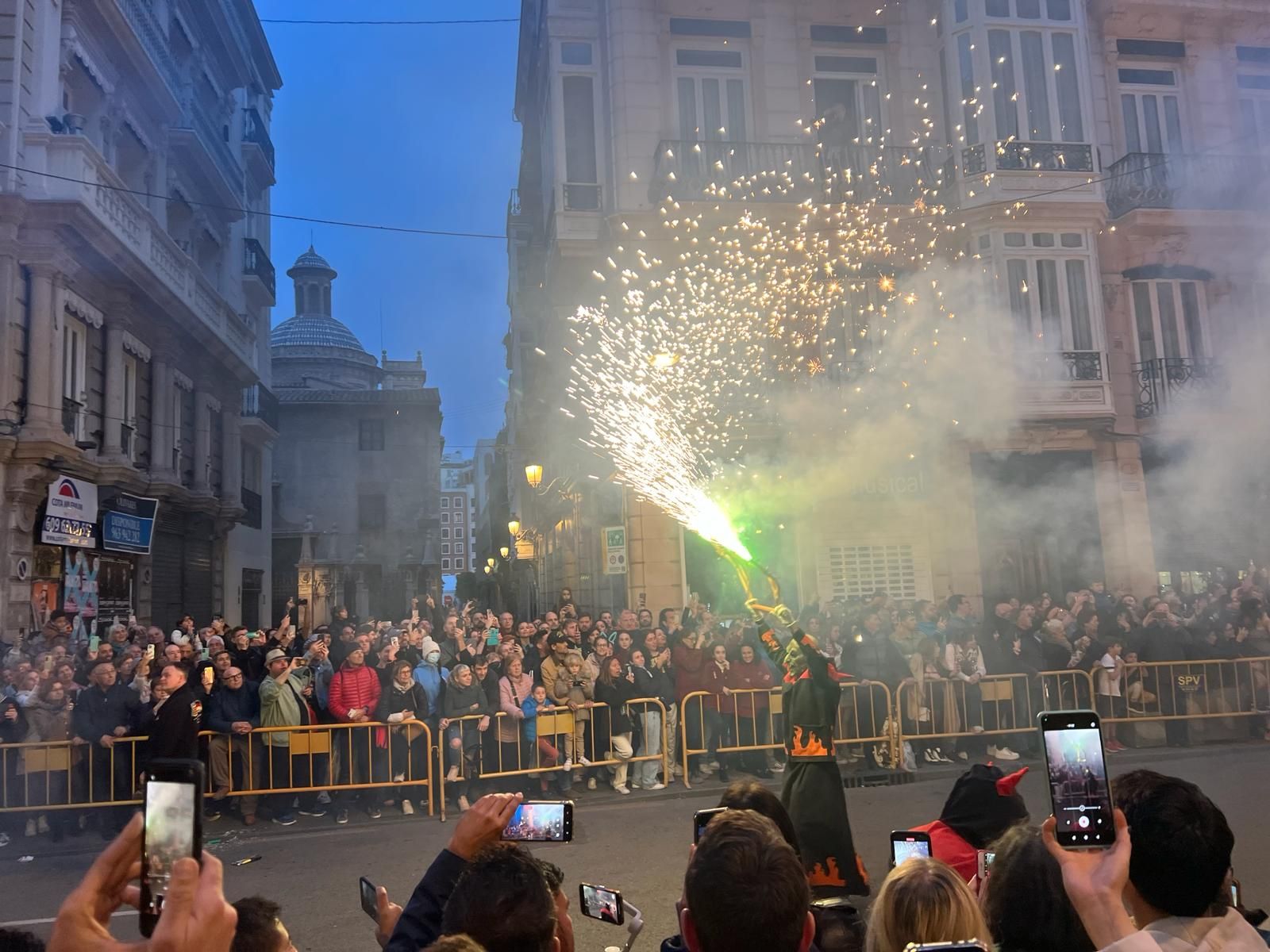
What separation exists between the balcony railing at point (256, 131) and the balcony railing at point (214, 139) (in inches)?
57.8

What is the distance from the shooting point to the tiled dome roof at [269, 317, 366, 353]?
48.9 m

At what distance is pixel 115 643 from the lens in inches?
454

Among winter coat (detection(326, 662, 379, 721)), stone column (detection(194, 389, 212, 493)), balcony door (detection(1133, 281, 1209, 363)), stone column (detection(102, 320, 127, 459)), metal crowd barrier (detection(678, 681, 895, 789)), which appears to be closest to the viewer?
winter coat (detection(326, 662, 379, 721))

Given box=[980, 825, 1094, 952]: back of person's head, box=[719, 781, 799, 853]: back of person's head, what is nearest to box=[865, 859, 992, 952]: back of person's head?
box=[980, 825, 1094, 952]: back of person's head

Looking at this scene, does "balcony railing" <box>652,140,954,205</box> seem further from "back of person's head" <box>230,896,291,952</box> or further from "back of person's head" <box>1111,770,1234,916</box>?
"back of person's head" <box>230,896,291,952</box>

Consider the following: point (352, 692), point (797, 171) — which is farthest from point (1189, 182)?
point (352, 692)

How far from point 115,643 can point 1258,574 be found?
16.3 meters

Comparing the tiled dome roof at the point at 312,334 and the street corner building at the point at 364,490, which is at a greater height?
the tiled dome roof at the point at 312,334

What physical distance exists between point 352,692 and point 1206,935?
25.9 ft

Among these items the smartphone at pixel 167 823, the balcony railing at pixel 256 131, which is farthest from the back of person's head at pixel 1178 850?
the balcony railing at pixel 256 131

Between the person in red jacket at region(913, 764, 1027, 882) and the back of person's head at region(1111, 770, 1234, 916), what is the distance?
5.43 ft

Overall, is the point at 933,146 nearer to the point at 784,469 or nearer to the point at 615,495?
the point at 784,469

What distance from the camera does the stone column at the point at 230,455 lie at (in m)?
22.6

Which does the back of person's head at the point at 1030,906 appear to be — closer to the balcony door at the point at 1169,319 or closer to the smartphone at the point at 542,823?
the smartphone at the point at 542,823
